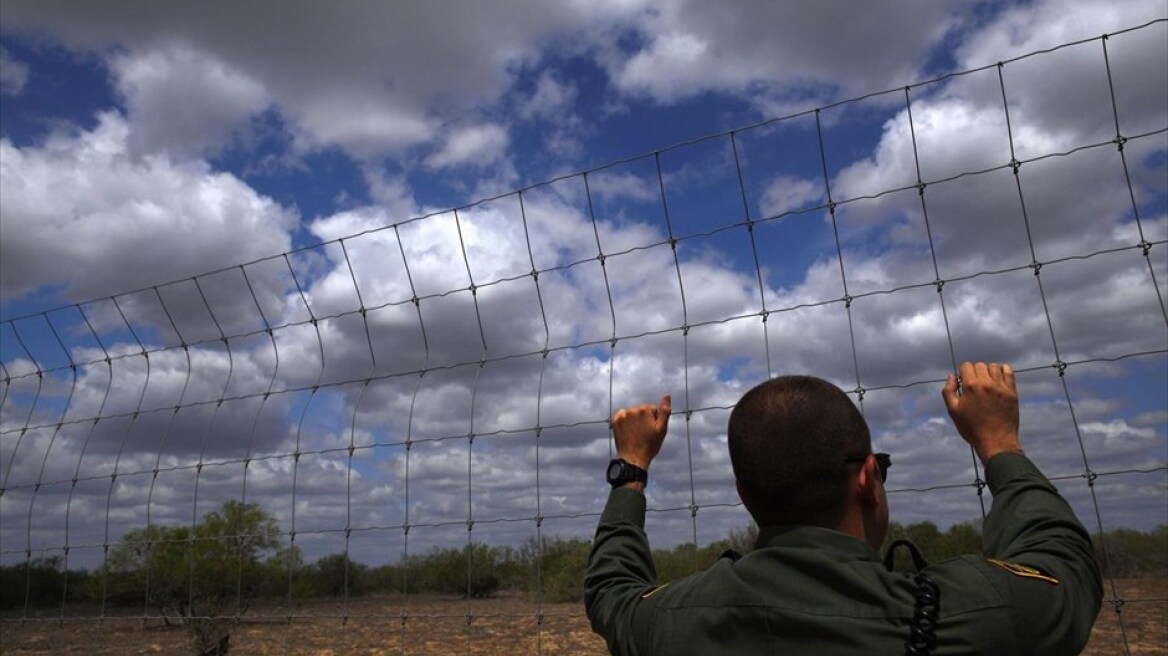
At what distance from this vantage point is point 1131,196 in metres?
3.60

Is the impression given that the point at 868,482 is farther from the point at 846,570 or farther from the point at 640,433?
the point at 640,433

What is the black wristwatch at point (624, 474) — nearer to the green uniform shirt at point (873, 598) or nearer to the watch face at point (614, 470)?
the watch face at point (614, 470)

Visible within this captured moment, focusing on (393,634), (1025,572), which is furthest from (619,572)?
(393,634)

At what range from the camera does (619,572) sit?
1937mm

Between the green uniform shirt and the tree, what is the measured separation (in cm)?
436

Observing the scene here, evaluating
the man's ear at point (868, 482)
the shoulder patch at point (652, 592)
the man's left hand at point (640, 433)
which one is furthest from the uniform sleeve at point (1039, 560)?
the man's left hand at point (640, 433)

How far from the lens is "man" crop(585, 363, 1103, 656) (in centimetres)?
144

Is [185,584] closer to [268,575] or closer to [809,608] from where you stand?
[268,575]

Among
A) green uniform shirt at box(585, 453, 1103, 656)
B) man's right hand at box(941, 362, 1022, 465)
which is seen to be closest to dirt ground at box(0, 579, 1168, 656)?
green uniform shirt at box(585, 453, 1103, 656)

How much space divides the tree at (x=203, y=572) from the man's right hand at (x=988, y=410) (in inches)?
176

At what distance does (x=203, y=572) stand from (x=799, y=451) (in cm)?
1042

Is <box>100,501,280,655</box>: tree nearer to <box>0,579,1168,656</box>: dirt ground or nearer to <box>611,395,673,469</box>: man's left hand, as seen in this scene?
<box>0,579,1168,656</box>: dirt ground

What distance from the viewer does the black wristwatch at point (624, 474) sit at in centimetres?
215

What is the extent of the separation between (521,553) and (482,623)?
483cm
